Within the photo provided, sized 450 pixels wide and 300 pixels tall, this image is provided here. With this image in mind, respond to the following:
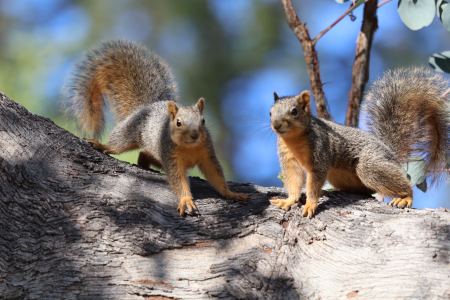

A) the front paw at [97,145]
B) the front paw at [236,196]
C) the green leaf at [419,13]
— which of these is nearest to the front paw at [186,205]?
the front paw at [236,196]

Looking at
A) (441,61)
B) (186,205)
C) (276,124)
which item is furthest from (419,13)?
(186,205)

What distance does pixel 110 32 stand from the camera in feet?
33.5

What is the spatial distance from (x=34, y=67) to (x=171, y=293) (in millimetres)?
6451

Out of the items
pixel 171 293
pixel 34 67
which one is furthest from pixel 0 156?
pixel 34 67

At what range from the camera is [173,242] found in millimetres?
2893

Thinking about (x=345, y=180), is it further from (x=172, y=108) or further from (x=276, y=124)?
(x=172, y=108)

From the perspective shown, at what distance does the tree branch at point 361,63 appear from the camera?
4.63 meters

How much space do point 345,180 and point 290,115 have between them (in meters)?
0.56

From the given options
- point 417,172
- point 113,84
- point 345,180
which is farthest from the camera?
point 113,84

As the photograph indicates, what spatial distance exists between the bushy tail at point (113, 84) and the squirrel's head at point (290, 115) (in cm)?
129

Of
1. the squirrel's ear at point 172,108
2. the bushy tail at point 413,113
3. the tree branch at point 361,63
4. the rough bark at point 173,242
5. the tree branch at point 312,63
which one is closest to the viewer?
the rough bark at point 173,242

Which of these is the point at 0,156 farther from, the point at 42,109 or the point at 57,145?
the point at 42,109

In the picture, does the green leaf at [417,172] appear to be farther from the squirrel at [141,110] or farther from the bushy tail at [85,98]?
the bushy tail at [85,98]

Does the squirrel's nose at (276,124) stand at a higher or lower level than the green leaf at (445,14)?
lower
